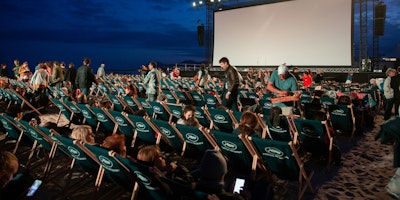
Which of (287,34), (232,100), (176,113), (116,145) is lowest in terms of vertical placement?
(116,145)

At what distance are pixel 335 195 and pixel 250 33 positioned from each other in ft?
62.2

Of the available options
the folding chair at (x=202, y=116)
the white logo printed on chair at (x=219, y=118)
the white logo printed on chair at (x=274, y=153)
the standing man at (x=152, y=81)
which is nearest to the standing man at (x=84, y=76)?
the standing man at (x=152, y=81)

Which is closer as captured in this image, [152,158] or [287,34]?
[152,158]

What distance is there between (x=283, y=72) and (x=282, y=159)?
248 cm

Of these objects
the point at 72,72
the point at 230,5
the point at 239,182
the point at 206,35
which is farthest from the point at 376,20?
the point at 239,182

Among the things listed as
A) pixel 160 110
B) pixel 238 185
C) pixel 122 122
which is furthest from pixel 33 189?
pixel 160 110

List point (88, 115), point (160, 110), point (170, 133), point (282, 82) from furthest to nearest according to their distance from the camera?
point (160, 110) < point (88, 115) < point (282, 82) < point (170, 133)

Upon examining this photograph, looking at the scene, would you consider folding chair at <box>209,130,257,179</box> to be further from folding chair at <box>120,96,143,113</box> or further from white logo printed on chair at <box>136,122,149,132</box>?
folding chair at <box>120,96,143,113</box>

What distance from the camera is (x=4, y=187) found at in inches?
84.0

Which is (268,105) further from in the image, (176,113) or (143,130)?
(143,130)

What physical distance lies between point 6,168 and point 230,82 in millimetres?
4800

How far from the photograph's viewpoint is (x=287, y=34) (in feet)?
64.8

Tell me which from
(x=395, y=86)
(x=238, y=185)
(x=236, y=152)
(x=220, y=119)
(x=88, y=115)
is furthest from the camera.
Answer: (x=395, y=86)

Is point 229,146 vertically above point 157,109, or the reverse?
point 157,109
